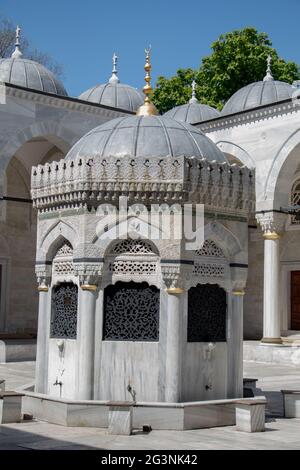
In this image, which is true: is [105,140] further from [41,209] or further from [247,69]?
[247,69]

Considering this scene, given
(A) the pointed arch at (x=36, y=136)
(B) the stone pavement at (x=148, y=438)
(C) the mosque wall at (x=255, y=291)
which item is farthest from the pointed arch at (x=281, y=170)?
(B) the stone pavement at (x=148, y=438)

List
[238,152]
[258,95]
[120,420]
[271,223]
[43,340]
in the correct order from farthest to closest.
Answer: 1. [258,95]
2. [238,152]
3. [271,223]
4. [43,340]
5. [120,420]

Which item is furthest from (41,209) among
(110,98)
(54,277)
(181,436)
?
(110,98)

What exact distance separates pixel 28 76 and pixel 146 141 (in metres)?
13.4

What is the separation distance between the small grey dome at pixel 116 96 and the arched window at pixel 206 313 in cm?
1626

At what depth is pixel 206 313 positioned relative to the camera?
25.3 feet

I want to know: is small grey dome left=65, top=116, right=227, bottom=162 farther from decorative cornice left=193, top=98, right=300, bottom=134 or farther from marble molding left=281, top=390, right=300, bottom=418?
decorative cornice left=193, top=98, right=300, bottom=134

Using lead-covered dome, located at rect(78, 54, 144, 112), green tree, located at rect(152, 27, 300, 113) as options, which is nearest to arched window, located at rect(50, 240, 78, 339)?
lead-covered dome, located at rect(78, 54, 144, 112)

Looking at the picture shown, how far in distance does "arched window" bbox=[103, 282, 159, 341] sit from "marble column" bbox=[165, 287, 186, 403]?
168 mm

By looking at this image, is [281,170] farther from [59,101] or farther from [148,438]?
[148,438]

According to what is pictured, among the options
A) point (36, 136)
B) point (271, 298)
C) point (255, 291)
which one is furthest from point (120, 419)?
point (255, 291)

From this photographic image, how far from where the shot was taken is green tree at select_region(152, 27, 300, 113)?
2834 cm

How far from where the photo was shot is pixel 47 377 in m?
7.98

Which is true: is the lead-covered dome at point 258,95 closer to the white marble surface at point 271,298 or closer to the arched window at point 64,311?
the white marble surface at point 271,298
